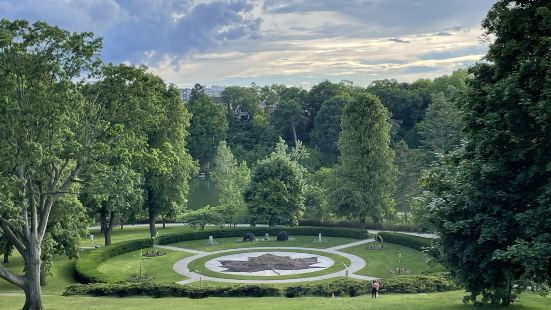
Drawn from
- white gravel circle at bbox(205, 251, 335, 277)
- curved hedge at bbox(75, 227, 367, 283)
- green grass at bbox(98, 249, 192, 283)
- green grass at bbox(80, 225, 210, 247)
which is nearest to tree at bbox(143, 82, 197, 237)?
curved hedge at bbox(75, 227, 367, 283)

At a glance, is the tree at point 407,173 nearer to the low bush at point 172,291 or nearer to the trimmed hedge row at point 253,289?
the trimmed hedge row at point 253,289

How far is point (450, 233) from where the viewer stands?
762 inches

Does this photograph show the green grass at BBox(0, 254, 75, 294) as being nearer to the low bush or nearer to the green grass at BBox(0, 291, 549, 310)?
the low bush

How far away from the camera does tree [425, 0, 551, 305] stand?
629 inches

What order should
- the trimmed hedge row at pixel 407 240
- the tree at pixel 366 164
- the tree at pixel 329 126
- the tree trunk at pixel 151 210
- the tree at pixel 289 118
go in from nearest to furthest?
the trimmed hedge row at pixel 407 240
the tree trunk at pixel 151 210
the tree at pixel 366 164
the tree at pixel 329 126
the tree at pixel 289 118

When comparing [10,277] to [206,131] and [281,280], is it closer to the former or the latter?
[281,280]

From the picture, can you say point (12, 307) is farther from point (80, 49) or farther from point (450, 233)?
point (450, 233)

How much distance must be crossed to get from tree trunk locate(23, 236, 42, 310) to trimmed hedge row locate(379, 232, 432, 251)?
3213 cm

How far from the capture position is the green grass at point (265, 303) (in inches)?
927

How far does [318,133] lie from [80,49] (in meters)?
78.1

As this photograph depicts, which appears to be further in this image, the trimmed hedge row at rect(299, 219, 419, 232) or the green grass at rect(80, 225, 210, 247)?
the trimmed hedge row at rect(299, 219, 419, 232)

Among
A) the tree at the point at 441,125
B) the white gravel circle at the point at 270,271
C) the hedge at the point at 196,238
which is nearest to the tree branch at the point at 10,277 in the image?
the hedge at the point at 196,238

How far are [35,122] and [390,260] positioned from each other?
3071 centimetres

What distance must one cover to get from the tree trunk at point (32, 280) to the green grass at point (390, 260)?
2312 cm
